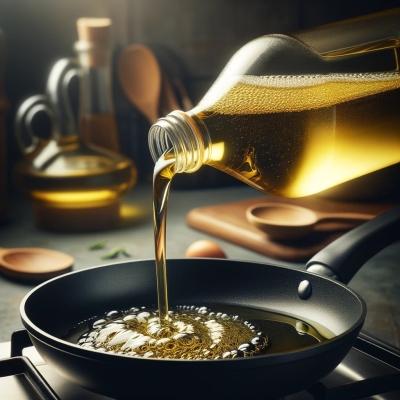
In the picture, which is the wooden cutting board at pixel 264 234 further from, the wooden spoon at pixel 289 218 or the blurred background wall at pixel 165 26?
the blurred background wall at pixel 165 26

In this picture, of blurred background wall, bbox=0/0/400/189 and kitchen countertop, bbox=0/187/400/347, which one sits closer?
kitchen countertop, bbox=0/187/400/347

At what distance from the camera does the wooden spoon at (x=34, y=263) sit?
3.73 ft

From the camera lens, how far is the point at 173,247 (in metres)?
1.33

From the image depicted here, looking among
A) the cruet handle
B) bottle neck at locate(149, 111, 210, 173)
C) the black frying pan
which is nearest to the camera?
the black frying pan

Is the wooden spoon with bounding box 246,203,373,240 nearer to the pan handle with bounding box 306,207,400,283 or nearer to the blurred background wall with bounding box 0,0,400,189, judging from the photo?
the pan handle with bounding box 306,207,400,283

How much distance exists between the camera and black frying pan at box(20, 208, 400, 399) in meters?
0.56

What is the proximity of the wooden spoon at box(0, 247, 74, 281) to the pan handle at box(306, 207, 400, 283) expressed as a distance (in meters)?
0.46

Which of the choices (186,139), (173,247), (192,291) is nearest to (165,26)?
(173,247)

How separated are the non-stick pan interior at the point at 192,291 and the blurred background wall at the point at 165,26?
37.8 inches

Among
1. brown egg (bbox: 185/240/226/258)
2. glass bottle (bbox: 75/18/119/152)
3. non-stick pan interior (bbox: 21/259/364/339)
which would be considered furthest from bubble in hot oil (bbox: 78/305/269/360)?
glass bottle (bbox: 75/18/119/152)

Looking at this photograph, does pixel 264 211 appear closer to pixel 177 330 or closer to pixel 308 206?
pixel 308 206

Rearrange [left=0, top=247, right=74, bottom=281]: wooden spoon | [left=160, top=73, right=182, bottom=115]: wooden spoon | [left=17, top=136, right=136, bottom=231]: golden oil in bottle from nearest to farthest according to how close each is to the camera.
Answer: [left=0, top=247, right=74, bottom=281]: wooden spoon
[left=17, top=136, right=136, bottom=231]: golden oil in bottle
[left=160, top=73, right=182, bottom=115]: wooden spoon

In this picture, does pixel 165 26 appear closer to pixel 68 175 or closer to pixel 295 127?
pixel 68 175

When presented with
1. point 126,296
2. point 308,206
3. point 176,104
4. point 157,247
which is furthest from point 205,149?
point 176,104
